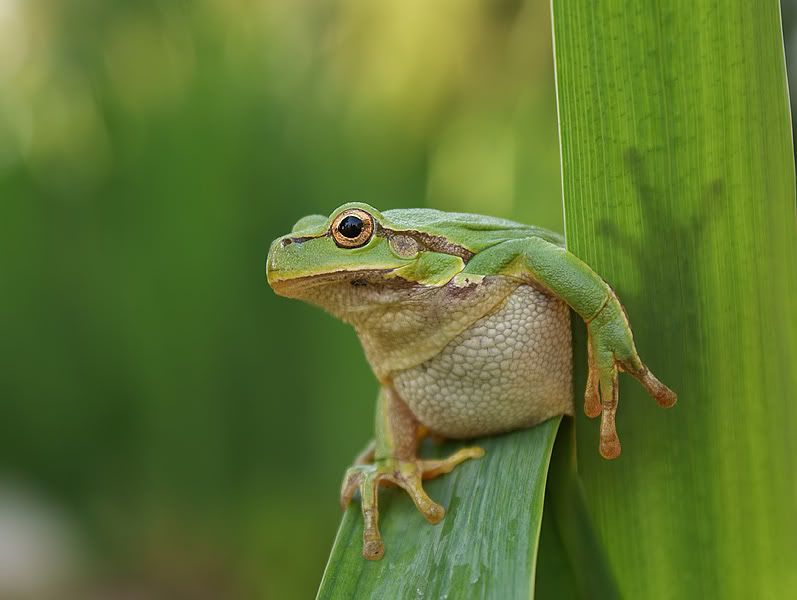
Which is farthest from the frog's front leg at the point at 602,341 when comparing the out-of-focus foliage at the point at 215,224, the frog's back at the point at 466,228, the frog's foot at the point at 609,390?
the out-of-focus foliage at the point at 215,224

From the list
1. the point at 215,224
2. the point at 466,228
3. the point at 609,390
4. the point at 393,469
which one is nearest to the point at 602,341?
the point at 609,390

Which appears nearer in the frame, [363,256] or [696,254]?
[696,254]

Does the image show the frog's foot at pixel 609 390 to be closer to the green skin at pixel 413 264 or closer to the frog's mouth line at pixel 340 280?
the green skin at pixel 413 264

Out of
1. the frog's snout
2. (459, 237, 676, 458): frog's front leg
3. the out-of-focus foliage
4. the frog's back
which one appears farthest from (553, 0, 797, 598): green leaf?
the out-of-focus foliage

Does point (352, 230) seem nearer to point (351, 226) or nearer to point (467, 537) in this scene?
point (351, 226)

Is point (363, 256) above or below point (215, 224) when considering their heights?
below

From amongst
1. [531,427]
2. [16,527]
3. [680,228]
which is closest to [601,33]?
[680,228]

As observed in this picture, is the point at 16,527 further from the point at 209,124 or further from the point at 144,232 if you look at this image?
the point at 209,124
